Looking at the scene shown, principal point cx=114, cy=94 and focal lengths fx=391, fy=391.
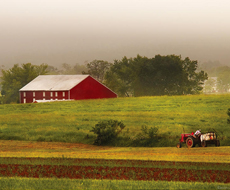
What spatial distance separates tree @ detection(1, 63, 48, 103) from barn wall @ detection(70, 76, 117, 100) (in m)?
20.6

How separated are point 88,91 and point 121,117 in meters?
33.6

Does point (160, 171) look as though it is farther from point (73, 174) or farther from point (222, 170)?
point (73, 174)

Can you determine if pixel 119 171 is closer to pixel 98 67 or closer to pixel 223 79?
pixel 223 79

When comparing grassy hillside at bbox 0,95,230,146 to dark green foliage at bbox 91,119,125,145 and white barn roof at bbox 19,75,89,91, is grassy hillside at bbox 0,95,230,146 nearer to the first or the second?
dark green foliage at bbox 91,119,125,145

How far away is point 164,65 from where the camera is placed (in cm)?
7831

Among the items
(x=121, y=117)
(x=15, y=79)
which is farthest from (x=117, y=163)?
(x=15, y=79)

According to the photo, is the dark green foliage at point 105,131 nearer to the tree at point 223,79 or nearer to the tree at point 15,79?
the tree at point 15,79

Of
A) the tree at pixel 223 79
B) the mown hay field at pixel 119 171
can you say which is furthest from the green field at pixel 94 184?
the tree at pixel 223 79

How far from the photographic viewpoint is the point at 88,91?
252ft

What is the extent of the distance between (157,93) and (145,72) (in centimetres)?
570

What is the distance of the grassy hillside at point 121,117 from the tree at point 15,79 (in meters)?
31.1

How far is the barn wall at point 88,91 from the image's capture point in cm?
7375

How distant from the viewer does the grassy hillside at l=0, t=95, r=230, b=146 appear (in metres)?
32.8

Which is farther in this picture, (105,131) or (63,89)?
(63,89)
